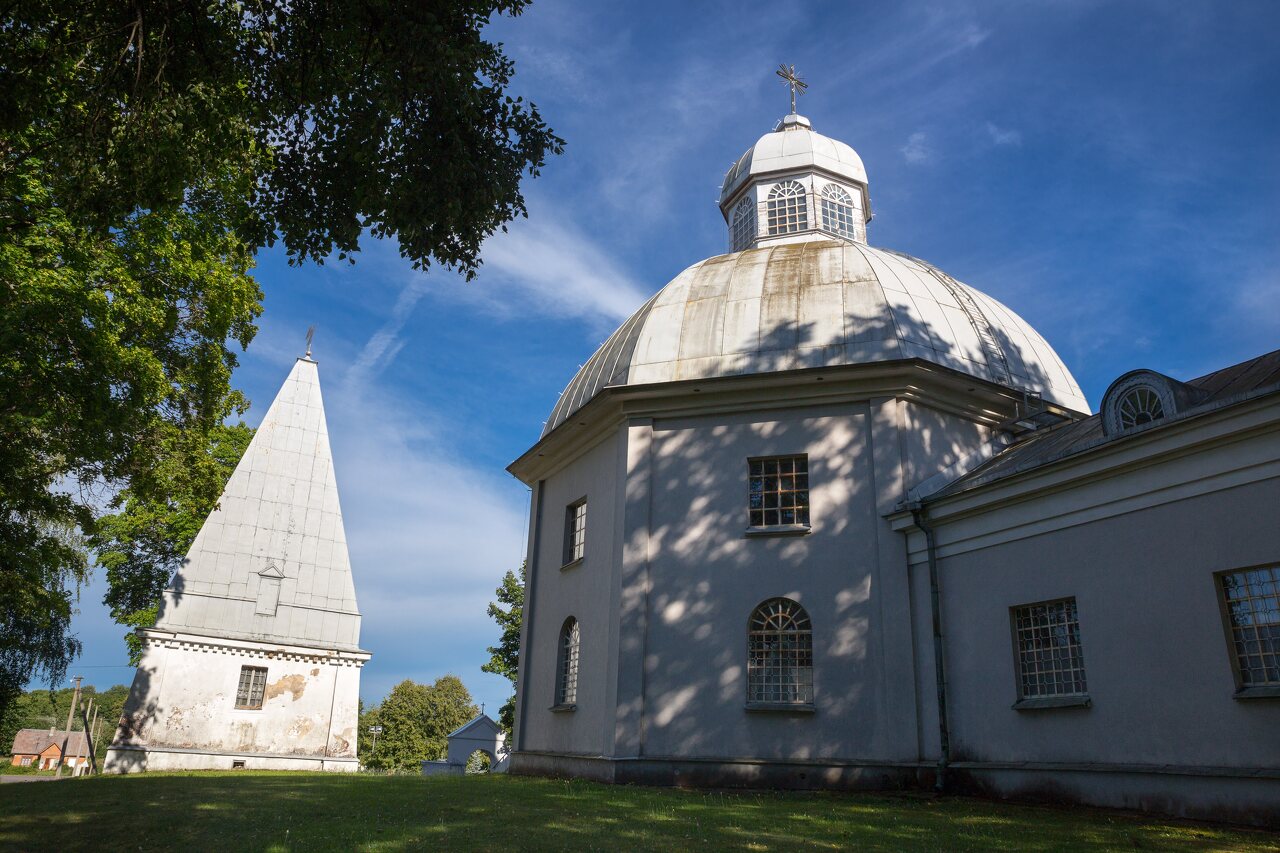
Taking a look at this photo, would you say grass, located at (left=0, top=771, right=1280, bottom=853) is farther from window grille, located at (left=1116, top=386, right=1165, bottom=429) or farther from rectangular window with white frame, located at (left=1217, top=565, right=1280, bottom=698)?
window grille, located at (left=1116, top=386, right=1165, bottom=429)

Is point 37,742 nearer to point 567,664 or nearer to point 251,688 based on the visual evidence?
point 251,688

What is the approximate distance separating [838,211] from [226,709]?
23.5m

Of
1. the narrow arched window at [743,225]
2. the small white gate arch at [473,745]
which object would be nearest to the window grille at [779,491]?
the narrow arched window at [743,225]

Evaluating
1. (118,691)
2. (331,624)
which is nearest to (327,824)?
(331,624)

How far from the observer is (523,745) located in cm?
1905

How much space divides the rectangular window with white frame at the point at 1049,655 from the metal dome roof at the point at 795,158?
48.7 feet

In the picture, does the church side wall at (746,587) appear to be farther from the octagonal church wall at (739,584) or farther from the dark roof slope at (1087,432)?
the dark roof slope at (1087,432)

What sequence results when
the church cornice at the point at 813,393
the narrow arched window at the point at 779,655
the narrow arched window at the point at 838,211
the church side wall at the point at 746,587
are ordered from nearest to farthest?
the church side wall at the point at 746,587
the narrow arched window at the point at 779,655
the church cornice at the point at 813,393
the narrow arched window at the point at 838,211

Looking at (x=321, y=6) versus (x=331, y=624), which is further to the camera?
(x=331, y=624)

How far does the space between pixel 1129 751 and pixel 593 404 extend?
10442 mm

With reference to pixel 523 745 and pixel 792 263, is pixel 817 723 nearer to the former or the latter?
pixel 523 745

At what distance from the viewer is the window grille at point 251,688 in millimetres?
27500

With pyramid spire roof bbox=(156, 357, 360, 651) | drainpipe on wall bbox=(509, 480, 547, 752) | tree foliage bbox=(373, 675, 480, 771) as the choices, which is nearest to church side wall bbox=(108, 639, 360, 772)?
pyramid spire roof bbox=(156, 357, 360, 651)

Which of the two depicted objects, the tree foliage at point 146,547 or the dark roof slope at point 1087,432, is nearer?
the dark roof slope at point 1087,432
